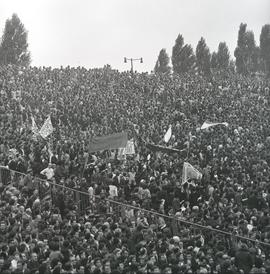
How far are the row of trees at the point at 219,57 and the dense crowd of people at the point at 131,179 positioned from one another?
3957 cm

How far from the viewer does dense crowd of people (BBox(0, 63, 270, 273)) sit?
15.2 metres

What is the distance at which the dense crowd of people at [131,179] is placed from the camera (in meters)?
15.2

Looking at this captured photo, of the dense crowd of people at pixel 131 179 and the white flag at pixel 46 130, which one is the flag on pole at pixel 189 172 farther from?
the white flag at pixel 46 130

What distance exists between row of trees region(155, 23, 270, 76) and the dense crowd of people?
39.6 m

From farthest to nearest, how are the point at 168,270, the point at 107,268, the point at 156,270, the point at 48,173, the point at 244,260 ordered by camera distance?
the point at 48,173 < the point at 244,260 < the point at 107,268 < the point at 168,270 < the point at 156,270

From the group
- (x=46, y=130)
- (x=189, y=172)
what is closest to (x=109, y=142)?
(x=46, y=130)

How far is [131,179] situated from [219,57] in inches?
2512

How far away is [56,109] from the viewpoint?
110 ft

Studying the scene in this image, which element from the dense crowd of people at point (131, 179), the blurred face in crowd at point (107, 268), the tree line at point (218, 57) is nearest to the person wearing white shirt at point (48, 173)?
the dense crowd of people at point (131, 179)

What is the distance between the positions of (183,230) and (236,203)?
3538mm

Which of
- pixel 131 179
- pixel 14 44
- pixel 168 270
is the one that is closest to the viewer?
pixel 168 270

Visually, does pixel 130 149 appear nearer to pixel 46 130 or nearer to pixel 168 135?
pixel 168 135

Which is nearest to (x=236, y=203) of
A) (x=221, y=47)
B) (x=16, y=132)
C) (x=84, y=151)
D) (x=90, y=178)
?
(x=90, y=178)

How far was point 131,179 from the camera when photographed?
882 inches
